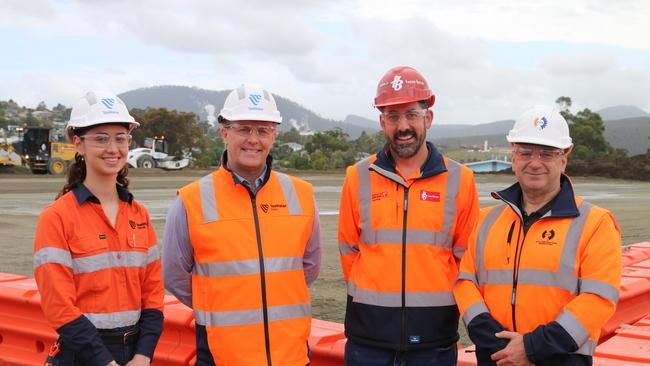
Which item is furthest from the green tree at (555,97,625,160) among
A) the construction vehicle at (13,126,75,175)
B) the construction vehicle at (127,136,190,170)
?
the construction vehicle at (13,126,75,175)

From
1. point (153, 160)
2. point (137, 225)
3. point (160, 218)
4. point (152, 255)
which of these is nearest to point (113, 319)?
point (152, 255)

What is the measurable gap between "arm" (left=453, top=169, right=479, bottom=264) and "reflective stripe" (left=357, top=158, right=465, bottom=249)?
0.07 ft

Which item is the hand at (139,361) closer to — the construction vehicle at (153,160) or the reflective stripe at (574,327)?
the reflective stripe at (574,327)

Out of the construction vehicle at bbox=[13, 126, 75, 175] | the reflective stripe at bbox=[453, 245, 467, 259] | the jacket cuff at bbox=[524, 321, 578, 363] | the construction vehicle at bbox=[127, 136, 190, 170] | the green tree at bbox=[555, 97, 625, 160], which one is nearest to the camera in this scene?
the jacket cuff at bbox=[524, 321, 578, 363]

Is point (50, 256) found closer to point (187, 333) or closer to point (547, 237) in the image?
point (187, 333)

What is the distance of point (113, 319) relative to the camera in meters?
3.32

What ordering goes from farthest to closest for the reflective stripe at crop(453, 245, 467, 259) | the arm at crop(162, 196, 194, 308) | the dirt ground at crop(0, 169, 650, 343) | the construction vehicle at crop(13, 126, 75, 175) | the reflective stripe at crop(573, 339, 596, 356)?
1. the construction vehicle at crop(13, 126, 75, 175)
2. the dirt ground at crop(0, 169, 650, 343)
3. the reflective stripe at crop(453, 245, 467, 259)
4. the arm at crop(162, 196, 194, 308)
5. the reflective stripe at crop(573, 339, 596, 356)

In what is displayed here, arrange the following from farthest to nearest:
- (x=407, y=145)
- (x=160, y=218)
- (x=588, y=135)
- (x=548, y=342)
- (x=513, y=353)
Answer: (x=588, y=135) < (x=160, y=218) < (x=407, y=145) < (x=513, y=353) < (x=548, y=342)

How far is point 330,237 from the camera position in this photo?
1333 cm

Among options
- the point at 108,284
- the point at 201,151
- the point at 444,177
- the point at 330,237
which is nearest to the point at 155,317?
the point at 108,284

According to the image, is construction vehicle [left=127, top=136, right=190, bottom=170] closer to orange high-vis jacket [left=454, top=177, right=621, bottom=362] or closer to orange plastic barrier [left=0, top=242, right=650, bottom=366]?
orange plastic barrier [left=0, top=242, right=650, bottom=366]

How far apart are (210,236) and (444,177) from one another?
127cm

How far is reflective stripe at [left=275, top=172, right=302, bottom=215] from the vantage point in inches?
134

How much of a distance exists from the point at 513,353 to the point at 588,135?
213ft
